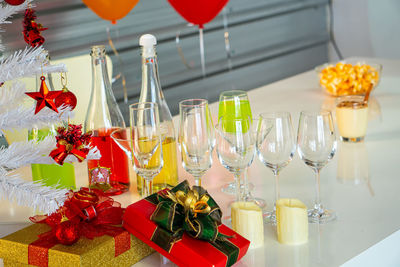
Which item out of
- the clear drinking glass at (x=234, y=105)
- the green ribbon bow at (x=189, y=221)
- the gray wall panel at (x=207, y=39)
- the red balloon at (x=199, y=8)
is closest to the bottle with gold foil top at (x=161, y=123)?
the clear drinking glass at (x=234, y=105)

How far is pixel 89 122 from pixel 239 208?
450 mm

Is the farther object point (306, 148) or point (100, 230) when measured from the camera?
point (306, 148)

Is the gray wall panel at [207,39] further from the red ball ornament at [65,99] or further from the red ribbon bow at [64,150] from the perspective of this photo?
the red ribbon bow at [64,150]

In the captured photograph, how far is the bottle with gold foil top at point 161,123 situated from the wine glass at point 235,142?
161mm

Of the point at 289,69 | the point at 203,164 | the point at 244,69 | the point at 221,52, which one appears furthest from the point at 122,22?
the point at 203,164

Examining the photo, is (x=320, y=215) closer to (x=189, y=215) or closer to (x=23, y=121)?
(x=189, y=215)

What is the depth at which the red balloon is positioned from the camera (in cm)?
193

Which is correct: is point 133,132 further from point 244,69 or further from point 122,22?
point 244,69

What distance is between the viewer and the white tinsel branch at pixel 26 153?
943mm

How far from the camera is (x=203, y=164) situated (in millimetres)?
1052

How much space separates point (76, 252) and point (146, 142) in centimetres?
24

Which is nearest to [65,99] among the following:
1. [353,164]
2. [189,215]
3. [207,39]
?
[189,215]

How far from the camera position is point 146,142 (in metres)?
1.00

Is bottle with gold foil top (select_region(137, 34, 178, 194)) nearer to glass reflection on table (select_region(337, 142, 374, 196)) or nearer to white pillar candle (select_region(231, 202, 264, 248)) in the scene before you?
white pillar candle (select_region(231, 202, 264, 248))
